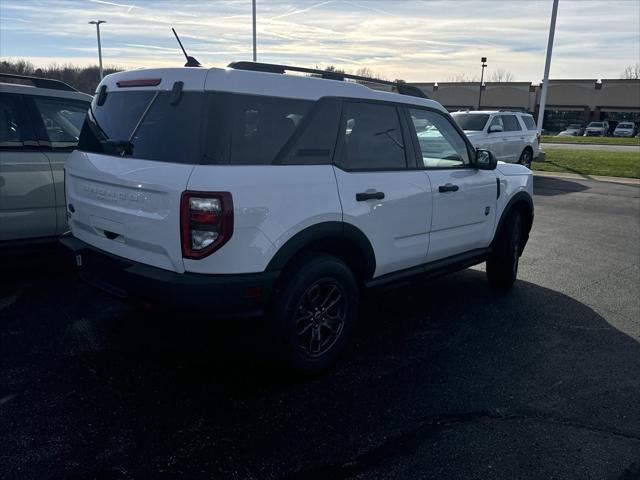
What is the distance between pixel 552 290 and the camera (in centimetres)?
556

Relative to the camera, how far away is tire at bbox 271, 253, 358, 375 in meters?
3.22

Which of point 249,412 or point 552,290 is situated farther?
point 552,290

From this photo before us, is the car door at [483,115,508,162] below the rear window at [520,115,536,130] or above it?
below

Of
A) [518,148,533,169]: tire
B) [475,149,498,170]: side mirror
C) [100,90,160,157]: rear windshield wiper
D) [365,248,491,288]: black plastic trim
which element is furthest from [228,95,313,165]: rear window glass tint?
[518,148,533,169]: tire

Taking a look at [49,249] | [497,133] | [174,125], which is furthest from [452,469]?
[497,133]

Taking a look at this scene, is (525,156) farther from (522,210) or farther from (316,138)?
(316,138)

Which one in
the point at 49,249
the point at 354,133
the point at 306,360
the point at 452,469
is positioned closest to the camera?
the point at 452,469

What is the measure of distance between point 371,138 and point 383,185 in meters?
0.36

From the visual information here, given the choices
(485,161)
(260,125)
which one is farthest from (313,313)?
(485,161)

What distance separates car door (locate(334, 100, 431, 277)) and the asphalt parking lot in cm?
78

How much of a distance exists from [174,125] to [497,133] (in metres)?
12.7

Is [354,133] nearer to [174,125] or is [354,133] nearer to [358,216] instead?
[358,216]

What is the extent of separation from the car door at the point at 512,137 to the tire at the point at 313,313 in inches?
489

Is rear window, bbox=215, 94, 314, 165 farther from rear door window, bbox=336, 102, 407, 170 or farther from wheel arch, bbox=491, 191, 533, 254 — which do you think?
wheel arch, bbox=491, 191, 533, 254
